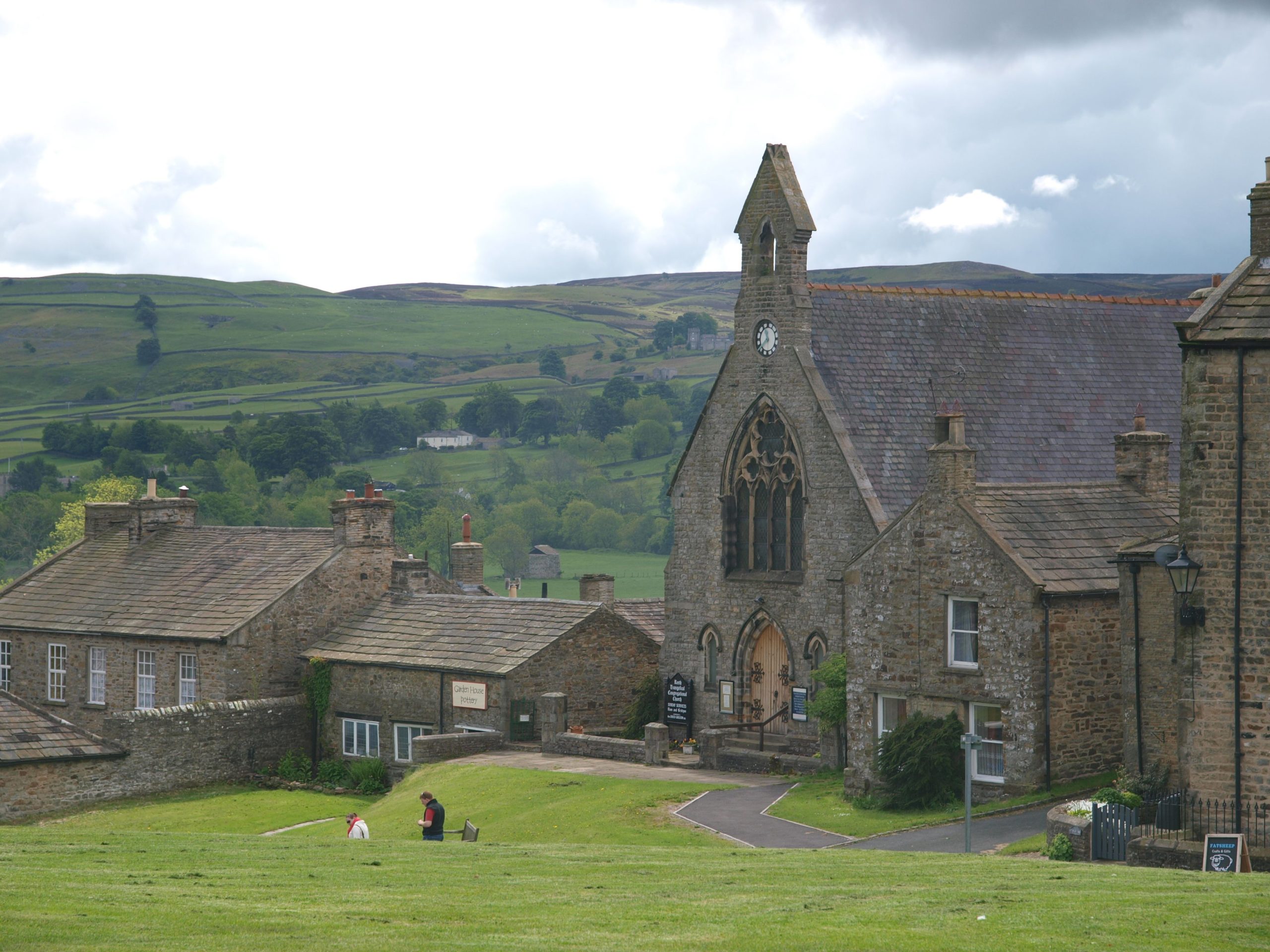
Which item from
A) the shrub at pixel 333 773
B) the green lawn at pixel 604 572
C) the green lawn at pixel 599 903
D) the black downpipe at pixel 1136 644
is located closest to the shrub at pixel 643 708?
the shrub at pixel 333 773

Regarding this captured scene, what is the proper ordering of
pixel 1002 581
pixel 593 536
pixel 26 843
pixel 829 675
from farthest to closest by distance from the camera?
pixel 593 536 → pixel 829 675 → pixel 1002 581 → pixel 26 843

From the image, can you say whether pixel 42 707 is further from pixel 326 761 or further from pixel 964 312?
pixel 964 312

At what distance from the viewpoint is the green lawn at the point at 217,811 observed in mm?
35844

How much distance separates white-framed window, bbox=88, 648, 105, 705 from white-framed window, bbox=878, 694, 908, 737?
24.6 meters

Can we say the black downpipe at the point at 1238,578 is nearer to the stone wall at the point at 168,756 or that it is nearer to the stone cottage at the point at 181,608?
the stone wall at the point at 168,756

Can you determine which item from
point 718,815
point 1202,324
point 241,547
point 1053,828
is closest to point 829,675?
point 718,815

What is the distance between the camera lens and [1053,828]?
982 inches

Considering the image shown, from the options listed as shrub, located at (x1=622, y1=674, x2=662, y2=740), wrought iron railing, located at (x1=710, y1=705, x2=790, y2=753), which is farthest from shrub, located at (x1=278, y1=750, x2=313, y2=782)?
wrought iron railing, located at (x1=710, y1=705, x2=790, y2=753)

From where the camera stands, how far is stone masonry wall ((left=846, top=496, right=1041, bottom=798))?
30.5 meters

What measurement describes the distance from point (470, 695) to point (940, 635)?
1380 centimetres

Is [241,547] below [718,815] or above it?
above

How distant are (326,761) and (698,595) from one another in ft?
35.1

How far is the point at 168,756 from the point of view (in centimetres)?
4062

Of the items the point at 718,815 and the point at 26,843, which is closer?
the point at 26,843
